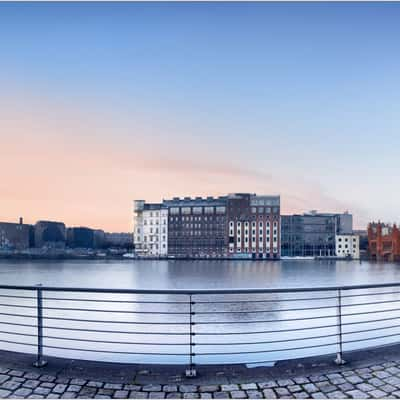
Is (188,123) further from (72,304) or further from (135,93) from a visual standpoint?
(72,304)

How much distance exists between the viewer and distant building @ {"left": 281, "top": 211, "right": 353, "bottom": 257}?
87250 millimetres

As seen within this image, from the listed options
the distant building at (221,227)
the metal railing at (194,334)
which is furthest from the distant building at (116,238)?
the metal railing at (194,334)

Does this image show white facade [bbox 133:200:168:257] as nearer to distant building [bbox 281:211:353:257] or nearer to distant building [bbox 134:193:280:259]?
distant building [bbox 134:193:280:259]

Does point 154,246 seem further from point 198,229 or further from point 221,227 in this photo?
point 221,227

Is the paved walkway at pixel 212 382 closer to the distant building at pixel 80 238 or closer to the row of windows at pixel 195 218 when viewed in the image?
the row of windows at pixel 195 218

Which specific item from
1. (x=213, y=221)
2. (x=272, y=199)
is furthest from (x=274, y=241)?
(x=213, y=221)

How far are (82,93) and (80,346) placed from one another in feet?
36.7

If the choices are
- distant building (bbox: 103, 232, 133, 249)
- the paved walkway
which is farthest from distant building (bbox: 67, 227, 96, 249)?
the paved walkway

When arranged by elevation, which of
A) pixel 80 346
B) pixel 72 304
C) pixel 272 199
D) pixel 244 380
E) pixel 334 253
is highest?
pixel 272 199

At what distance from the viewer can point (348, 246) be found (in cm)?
8688

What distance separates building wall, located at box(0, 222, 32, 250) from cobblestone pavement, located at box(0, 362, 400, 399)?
132m

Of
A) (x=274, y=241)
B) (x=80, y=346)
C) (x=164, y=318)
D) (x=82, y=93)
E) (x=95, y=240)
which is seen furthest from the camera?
(x=95, y=240)

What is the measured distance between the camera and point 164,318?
480 inches

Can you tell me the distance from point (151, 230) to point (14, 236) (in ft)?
197
